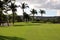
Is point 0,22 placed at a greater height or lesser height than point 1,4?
lesser

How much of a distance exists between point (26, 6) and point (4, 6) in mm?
66729

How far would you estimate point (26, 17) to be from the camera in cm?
10831

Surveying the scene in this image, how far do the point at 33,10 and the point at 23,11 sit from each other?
989 inches

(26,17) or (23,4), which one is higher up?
(23,4)

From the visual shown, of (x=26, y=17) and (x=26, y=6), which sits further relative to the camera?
(x=26, y=17)

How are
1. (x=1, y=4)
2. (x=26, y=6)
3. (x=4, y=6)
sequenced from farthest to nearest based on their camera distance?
(x=26, y=6), (x=4, y=6), (x=1, y=4)

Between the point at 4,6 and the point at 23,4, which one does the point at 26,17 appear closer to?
the point at 23,4

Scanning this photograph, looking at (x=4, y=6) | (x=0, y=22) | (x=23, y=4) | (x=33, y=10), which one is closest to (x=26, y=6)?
(x=23, y=4)

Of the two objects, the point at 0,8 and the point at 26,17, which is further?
the point at 26,17

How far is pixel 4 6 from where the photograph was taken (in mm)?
32906

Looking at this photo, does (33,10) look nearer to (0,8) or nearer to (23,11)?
(23,11)

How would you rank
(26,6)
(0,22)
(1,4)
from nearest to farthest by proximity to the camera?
(1,4) → (0,22) → (26,6)

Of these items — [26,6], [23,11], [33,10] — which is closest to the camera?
[26,6]

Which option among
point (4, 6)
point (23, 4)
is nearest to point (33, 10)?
point (23, 4)
